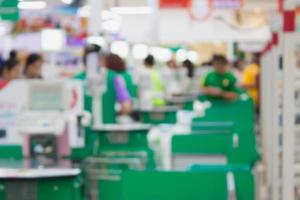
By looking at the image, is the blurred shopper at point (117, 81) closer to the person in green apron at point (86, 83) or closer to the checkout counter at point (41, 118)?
the person in green apron at point (86, 83)

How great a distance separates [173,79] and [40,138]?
10553 mm

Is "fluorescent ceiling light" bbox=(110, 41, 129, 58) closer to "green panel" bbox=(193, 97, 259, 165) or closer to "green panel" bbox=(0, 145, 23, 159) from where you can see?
"green panel" bbox=(193, 97, 259, 165)

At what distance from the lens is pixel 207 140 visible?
18.6 ft

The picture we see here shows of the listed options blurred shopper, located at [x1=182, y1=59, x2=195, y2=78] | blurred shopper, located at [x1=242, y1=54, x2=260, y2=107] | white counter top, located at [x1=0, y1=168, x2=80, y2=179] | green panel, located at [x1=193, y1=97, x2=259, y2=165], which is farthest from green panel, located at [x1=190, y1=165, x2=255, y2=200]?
blurred shopper, located at [x1=182, y1=59, x2=195, y2=78]

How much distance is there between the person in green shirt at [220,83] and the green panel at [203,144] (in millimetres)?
5514

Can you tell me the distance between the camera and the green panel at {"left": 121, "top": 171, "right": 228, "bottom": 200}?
3.85 meters

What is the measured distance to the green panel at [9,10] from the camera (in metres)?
6.52

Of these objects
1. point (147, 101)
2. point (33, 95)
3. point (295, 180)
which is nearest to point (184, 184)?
point (295, 180)

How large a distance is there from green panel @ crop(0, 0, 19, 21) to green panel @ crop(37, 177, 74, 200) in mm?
1746

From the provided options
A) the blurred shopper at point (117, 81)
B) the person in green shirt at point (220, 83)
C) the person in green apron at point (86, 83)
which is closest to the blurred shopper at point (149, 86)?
the person in green shirt at point (220, 83)

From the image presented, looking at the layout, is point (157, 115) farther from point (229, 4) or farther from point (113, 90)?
point (229, 4)

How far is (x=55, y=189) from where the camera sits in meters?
5.48

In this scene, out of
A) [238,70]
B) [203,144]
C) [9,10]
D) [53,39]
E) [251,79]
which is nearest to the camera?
[203,144]

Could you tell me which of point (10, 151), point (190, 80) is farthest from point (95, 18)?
point (190, 80)
